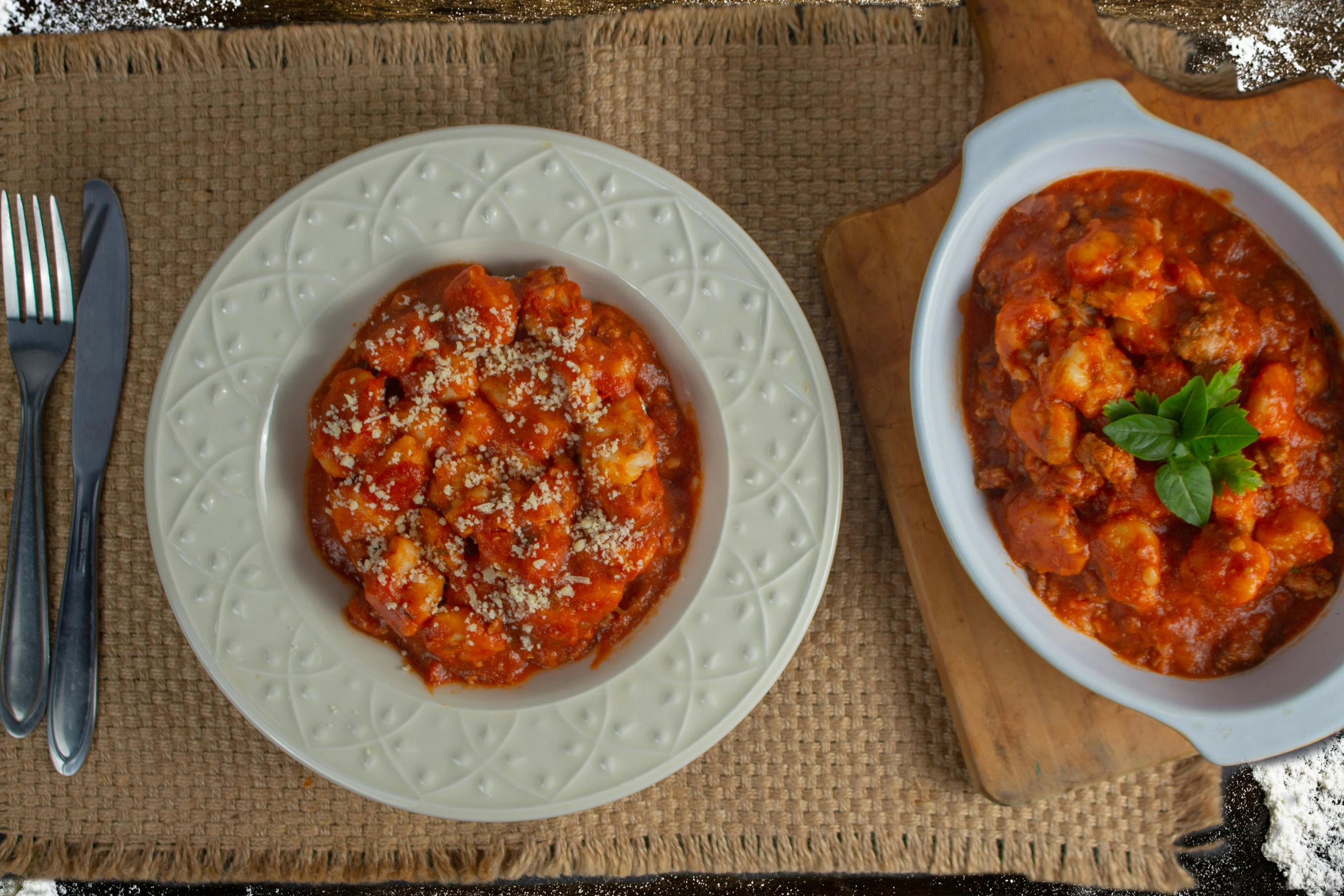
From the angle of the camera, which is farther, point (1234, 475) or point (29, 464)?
point (29, 464)

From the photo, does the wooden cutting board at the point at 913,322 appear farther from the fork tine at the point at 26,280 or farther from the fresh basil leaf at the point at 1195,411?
the fork tine at the point at 26,280

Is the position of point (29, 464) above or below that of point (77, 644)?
above

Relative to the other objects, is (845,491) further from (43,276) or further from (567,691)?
(43,276)

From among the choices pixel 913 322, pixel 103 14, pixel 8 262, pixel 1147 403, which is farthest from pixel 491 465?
pixel 103 14

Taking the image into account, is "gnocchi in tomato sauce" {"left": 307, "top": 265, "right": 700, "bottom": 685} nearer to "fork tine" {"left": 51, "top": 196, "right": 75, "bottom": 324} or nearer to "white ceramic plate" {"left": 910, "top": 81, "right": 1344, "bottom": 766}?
"white ceramic plate" {"left": 910, "top": 81, "right": 1344, "bottom": 766}

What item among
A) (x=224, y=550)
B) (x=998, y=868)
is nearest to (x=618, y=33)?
(x=224, y=550)

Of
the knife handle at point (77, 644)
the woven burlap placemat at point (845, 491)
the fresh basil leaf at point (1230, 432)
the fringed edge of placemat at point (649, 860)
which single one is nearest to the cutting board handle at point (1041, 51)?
the woven burlap placemat at point (845, 491)

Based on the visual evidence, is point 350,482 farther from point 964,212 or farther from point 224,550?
point 964,212
